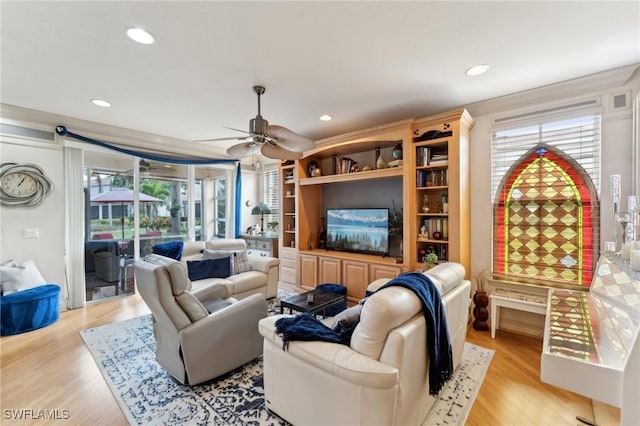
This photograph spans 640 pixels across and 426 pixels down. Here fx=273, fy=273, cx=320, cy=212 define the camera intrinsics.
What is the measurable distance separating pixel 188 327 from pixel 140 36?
216cm

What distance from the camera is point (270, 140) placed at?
2.74m

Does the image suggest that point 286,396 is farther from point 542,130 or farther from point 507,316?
point 542,130

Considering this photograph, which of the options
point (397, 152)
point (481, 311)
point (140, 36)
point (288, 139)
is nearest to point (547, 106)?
point (397, 152)

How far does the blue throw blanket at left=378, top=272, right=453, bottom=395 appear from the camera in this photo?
1.65 metres

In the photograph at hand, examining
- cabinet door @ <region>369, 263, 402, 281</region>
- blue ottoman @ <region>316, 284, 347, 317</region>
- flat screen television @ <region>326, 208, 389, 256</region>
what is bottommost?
blue ottoman @ <region>316, 284, 347, 317</region>

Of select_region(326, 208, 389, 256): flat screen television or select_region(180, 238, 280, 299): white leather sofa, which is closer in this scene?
select_region(180, 238, 280, 299): white leather sofa

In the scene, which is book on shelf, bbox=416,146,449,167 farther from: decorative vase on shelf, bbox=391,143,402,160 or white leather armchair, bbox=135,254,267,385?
white leather armchair, bbox=135,254,267,385

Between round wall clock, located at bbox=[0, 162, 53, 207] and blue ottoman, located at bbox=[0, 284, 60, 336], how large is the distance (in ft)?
3.74

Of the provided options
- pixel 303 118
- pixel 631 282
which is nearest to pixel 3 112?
pixel 303 118

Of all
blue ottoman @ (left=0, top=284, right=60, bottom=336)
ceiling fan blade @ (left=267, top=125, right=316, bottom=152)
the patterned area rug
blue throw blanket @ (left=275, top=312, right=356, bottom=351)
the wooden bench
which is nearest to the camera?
blue throw blanket @ (left=275, top=312, right=356, bottom=351)

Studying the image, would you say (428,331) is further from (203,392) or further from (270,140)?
(270,140)

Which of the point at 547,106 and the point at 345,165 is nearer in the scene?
the point at 547,106

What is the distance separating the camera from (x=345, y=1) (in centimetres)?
162

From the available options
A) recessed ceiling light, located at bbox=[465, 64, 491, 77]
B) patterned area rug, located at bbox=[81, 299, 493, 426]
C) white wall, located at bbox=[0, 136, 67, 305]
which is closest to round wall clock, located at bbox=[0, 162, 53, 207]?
white wall, located at bbox=[0, 136, 67, 305]
